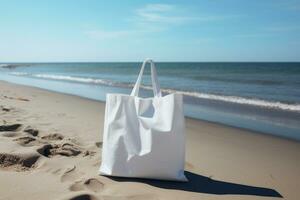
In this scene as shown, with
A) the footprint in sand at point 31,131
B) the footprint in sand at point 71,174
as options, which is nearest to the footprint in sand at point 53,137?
the footprint in sand at point 31,131

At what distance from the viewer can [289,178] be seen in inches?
143

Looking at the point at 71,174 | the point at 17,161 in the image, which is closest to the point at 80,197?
the point at 71,174

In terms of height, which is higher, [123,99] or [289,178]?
[123,99]

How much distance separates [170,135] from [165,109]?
244 mm

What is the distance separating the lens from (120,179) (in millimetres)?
3295

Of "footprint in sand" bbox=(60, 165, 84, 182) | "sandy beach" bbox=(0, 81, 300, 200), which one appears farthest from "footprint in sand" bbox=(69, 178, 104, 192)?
"footprint in sand" bbox=(60, 165, 84, 182)

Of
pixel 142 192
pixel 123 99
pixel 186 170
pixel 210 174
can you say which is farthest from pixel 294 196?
pixel 123 99

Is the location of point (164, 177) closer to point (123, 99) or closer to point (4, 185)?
point (123, 99)

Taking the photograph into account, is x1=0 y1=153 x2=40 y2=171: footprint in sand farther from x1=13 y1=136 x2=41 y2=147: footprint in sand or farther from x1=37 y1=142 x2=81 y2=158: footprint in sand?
x1=13 y1=136 x2=41 y2=147: footprint in sand

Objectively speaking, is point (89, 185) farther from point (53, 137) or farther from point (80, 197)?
point (53, 137)

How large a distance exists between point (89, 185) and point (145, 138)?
0.65 meters

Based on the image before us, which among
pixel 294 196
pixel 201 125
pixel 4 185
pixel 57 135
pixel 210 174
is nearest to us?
pixel 4 185

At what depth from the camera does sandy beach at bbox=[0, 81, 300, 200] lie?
2.94 meters

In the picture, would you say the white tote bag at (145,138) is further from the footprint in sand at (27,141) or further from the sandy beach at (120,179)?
the footprint in sand at (27,141)
